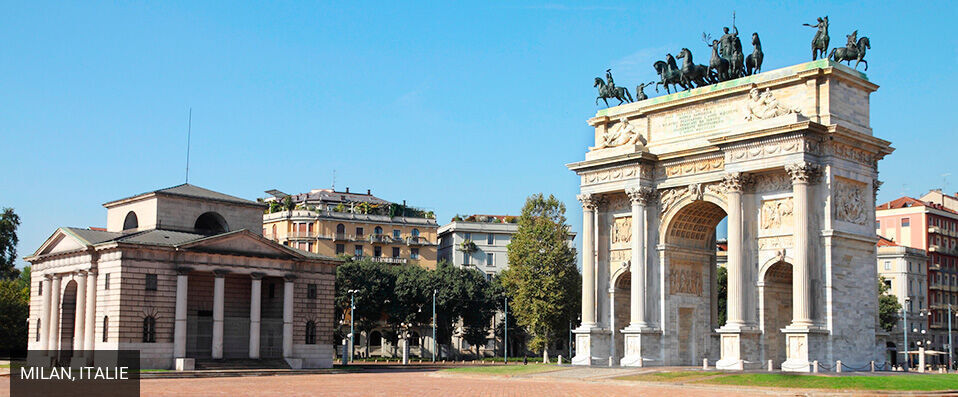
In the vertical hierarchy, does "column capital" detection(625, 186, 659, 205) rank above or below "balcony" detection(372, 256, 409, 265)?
above

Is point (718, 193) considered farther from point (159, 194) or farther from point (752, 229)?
point (159, 194)

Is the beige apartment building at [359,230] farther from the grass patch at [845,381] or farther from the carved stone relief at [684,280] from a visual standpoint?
the grass patch at [845,381]

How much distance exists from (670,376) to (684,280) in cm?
1134

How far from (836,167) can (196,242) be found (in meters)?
32.8

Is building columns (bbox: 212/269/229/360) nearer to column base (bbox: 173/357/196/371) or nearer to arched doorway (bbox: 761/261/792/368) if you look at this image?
column base (bbox: 173/357/196/371)

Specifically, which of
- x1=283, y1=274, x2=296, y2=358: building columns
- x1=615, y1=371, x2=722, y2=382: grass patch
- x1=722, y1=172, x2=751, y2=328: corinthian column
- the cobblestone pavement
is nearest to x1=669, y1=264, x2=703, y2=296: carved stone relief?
x1=722, y1=172, x2=751, y2=328: corinthian column

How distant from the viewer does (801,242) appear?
44.6m

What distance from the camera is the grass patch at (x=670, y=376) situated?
134 ft

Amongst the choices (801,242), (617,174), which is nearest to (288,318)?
(617,174)

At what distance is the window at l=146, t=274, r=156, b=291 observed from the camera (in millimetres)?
54250

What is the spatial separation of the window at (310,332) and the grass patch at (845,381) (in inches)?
1108

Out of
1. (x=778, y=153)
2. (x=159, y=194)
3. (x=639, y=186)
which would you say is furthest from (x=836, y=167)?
(x=159, y=194)

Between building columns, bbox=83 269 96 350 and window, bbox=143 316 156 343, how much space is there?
121 inches

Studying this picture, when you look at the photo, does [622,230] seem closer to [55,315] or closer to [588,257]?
[588,257]
